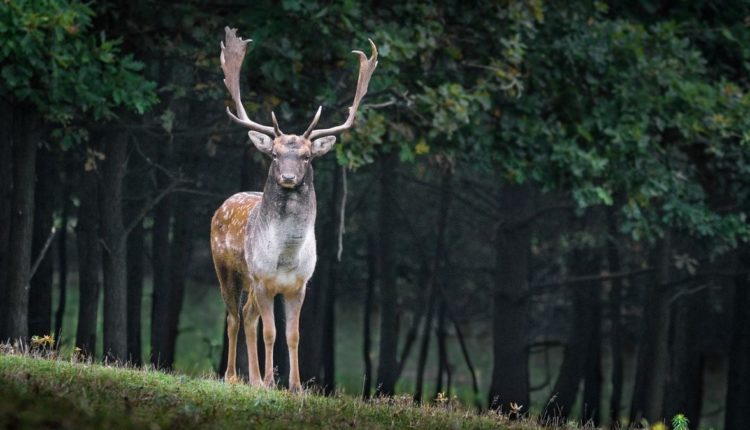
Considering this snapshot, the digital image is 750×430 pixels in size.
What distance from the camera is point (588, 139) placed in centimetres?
1944

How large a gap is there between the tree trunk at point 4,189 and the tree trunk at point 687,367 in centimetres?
1355

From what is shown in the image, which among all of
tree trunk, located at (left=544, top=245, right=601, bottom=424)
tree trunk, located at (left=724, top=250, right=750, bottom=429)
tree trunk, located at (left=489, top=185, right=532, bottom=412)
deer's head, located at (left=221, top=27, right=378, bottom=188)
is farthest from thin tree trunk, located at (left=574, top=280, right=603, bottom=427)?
deer's head, located at (left=221, top=27, right=378, bottom=188)

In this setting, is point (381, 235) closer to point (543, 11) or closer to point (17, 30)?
point (543, 11)

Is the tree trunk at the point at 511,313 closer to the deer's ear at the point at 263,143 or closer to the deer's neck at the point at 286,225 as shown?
the deer's neck at the point at 286,225

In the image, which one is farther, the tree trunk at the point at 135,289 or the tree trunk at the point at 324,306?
the tree trunk at the point at 324,306

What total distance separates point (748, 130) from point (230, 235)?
8.44m

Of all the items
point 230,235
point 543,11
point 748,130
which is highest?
point 543,11

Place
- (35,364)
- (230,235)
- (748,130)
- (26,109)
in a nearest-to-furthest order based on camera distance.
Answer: (35,364) → (230,235) → (26,109) → (748,130)

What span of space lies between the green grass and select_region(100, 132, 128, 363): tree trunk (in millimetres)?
6856

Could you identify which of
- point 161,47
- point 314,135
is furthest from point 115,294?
point 314,135

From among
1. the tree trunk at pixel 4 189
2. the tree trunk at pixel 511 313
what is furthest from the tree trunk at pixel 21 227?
the tree trunk at pixel 511 313

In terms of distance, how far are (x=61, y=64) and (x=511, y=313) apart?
10.9m

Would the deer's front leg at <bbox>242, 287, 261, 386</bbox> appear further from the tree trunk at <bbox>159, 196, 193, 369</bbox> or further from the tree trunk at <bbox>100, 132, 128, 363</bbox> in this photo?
the tree trunk at <bbox>159, 196, 193, 369</bbox>

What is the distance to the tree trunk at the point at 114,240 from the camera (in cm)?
1905
